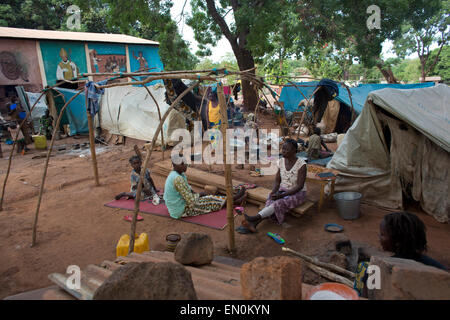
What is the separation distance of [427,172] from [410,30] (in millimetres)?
20276

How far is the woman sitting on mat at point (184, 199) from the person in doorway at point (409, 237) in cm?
312

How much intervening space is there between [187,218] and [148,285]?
3.52m

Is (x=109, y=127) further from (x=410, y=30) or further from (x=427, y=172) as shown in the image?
(x=410, y=30)

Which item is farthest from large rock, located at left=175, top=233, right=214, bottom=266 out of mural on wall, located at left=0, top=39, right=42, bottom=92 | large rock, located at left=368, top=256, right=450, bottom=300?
mural on wall, located at left=0, top=39, right=42, bottom=92

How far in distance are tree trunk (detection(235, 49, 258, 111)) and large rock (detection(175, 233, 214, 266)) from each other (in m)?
11.4

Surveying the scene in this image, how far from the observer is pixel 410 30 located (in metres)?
19.7

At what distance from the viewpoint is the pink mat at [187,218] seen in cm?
462

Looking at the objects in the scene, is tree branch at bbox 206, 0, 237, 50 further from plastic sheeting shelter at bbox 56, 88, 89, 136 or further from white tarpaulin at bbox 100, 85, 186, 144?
plastic sheeting shelter at bbox 56, 88, 89, 136

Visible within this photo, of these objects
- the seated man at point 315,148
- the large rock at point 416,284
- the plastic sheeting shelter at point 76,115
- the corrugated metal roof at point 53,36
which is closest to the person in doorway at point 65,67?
the corrugated metal roof at point 53,36

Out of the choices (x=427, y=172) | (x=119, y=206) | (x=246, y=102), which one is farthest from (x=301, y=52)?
(x=119, y=206)

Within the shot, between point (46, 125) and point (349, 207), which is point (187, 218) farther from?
point (46, 125)

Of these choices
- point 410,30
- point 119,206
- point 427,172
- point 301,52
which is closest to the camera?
point 427,172

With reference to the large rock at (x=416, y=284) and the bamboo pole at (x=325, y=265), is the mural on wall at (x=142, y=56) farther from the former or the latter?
the large rock at (x=416, y=284)
